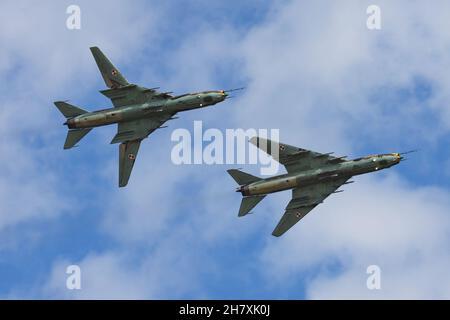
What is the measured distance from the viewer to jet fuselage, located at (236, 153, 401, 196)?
12031 centimetres

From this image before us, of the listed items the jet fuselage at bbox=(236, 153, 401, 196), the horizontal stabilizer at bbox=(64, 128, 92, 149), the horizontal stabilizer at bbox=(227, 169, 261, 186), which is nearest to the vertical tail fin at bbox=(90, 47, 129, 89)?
the horizontal stabilizer at bbox=(64, 128, 92, 149)

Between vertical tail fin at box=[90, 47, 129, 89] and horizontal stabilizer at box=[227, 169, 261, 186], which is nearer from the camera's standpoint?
horizontal stabilizer at box=[227, 169, 261, 186]

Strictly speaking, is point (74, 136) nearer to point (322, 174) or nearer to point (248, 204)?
point (248, 204)

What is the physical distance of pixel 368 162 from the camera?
120312mm

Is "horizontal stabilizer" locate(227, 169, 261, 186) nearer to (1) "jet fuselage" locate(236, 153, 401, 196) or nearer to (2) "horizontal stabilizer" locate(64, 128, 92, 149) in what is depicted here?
(1) "jet fuselage" locate(236, 153, 401, 196)

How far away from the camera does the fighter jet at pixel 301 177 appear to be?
120875 mm

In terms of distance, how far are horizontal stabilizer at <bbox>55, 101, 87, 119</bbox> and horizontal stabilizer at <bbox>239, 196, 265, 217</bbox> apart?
1769 centimetres

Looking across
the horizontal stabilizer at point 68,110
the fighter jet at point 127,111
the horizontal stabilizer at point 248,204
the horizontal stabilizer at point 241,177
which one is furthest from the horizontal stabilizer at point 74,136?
the horizontal stabilizer at point 248,204

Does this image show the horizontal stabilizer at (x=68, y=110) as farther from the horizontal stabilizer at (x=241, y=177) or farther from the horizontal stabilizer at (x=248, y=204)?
the horizontal stabilizer at (x=248, y=204)

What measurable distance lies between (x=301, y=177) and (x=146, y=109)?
642 inches

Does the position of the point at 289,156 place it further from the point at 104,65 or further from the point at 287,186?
the point at 104,65

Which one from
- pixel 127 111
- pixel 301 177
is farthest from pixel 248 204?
pixel 127 111
